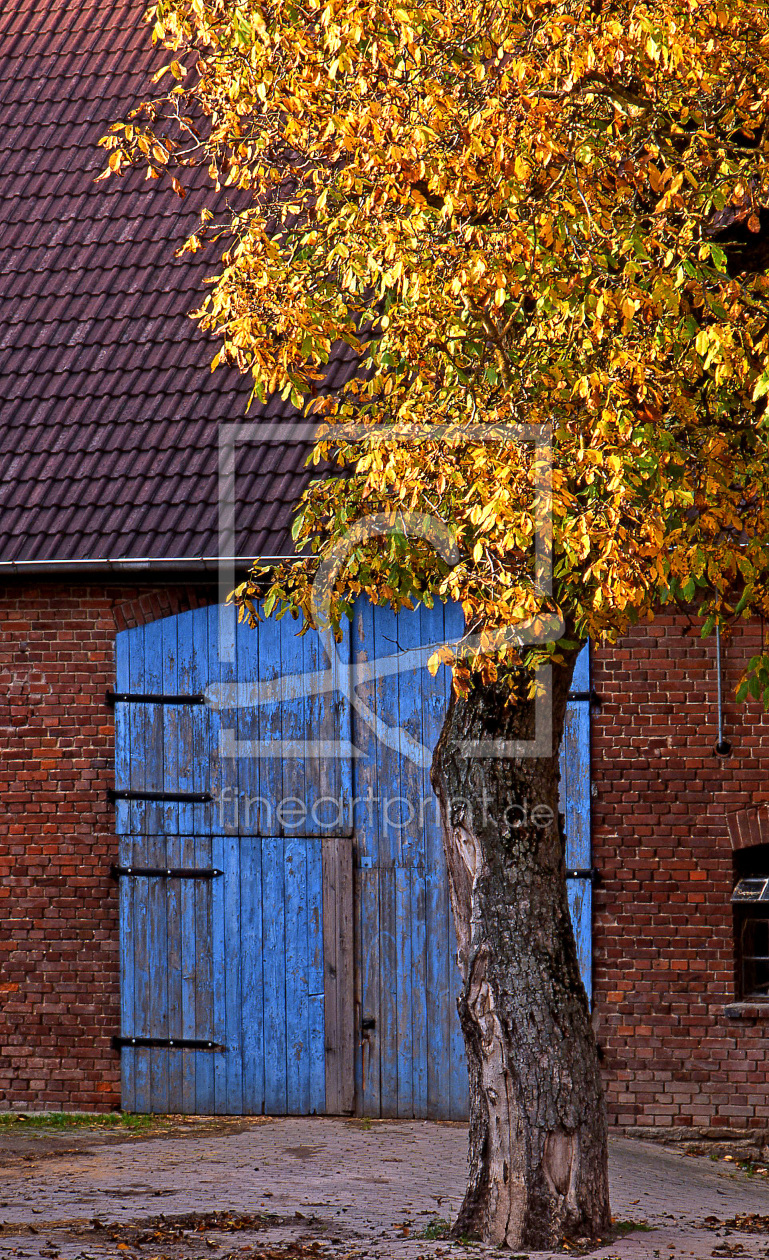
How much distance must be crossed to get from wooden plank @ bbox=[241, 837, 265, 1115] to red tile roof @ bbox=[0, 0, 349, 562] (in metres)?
2.14

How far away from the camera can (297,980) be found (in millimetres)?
9148

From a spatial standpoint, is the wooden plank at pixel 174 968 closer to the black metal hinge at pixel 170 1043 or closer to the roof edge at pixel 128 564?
the black metal hinge at pixel 170 1043

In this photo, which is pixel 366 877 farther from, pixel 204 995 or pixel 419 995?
pixel 204 995

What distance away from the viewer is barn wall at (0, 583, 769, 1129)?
859cm

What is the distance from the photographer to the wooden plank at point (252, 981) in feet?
30.0

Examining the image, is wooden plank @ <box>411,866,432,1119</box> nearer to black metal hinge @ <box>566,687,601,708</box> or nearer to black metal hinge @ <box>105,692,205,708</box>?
black metal hinge @ <box>566,687,601,708</box>

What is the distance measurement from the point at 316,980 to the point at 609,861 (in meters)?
2.11

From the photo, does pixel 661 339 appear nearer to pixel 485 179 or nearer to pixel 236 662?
pixel 485 179

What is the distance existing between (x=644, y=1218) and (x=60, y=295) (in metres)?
7.58

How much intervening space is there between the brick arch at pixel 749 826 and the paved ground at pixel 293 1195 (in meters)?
1.96

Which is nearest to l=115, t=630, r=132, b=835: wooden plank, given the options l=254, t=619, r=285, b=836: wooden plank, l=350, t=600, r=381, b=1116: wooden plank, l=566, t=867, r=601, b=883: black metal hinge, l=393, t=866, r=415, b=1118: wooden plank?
l=254, t=619, r=285, b=836: wooden plank

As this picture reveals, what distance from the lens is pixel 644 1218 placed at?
6945 mm

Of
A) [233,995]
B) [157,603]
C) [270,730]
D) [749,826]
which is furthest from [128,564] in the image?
[749,826]

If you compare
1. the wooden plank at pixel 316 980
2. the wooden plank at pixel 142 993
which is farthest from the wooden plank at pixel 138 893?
the wooden plank at pixel 316 980
